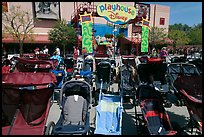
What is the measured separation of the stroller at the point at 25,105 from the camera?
3389 mm

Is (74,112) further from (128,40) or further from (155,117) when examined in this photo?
(128,40)

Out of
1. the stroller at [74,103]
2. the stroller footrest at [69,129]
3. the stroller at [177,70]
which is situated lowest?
the stroller footrest at [69,129]

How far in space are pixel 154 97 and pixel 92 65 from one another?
488cm

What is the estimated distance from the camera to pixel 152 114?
3.87 m

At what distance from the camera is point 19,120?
3586mm

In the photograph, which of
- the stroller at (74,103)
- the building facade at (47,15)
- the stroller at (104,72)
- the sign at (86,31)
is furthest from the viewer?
the building facade at (47,15)

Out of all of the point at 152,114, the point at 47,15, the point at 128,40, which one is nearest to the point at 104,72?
the point at 152,114

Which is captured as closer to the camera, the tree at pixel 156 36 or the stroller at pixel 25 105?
the stroller at pixel 25 105

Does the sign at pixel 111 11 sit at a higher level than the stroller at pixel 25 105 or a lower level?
higher

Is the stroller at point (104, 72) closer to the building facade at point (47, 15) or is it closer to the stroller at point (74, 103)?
the stroller at point (74, 103)

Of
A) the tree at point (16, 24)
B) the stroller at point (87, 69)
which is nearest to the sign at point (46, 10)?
the tree at point (16, 24)

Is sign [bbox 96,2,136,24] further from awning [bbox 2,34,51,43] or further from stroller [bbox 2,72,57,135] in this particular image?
awning [bbox 2,34,51,43]

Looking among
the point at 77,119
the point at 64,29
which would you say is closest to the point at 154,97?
the point at 77,119

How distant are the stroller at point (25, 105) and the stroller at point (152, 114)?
2.00 m
